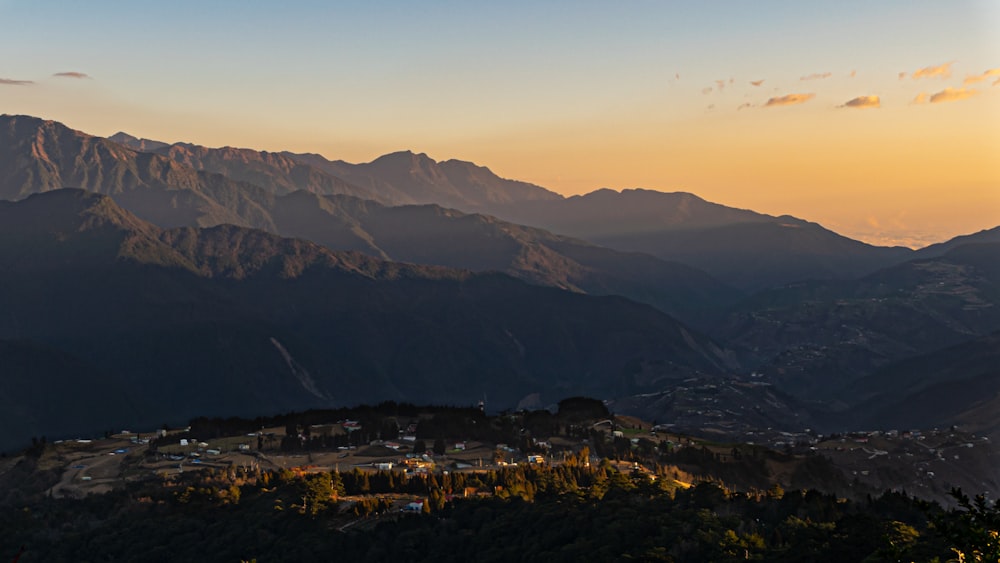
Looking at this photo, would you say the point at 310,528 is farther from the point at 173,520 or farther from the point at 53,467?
the point at 53,467

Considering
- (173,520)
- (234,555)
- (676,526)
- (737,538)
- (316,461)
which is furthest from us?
(316,461)

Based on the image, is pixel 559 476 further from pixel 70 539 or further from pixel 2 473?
pixel 2 473

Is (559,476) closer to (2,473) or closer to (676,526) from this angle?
(676,526)

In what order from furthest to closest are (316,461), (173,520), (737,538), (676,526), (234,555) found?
(316,461), (173,520), (234,555), (676,526), (737,538)

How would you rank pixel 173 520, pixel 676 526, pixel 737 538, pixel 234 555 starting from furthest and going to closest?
pixel 173 520
pixel 234 555
pixel 676 526
pixel 737 538

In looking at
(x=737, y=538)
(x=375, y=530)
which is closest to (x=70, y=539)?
(x=375, y=530)

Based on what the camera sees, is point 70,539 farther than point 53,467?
No

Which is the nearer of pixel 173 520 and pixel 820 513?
pixel 820 513

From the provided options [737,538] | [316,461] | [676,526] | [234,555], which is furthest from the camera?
[316,461]

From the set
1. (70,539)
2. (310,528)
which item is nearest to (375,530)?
(310,528)
